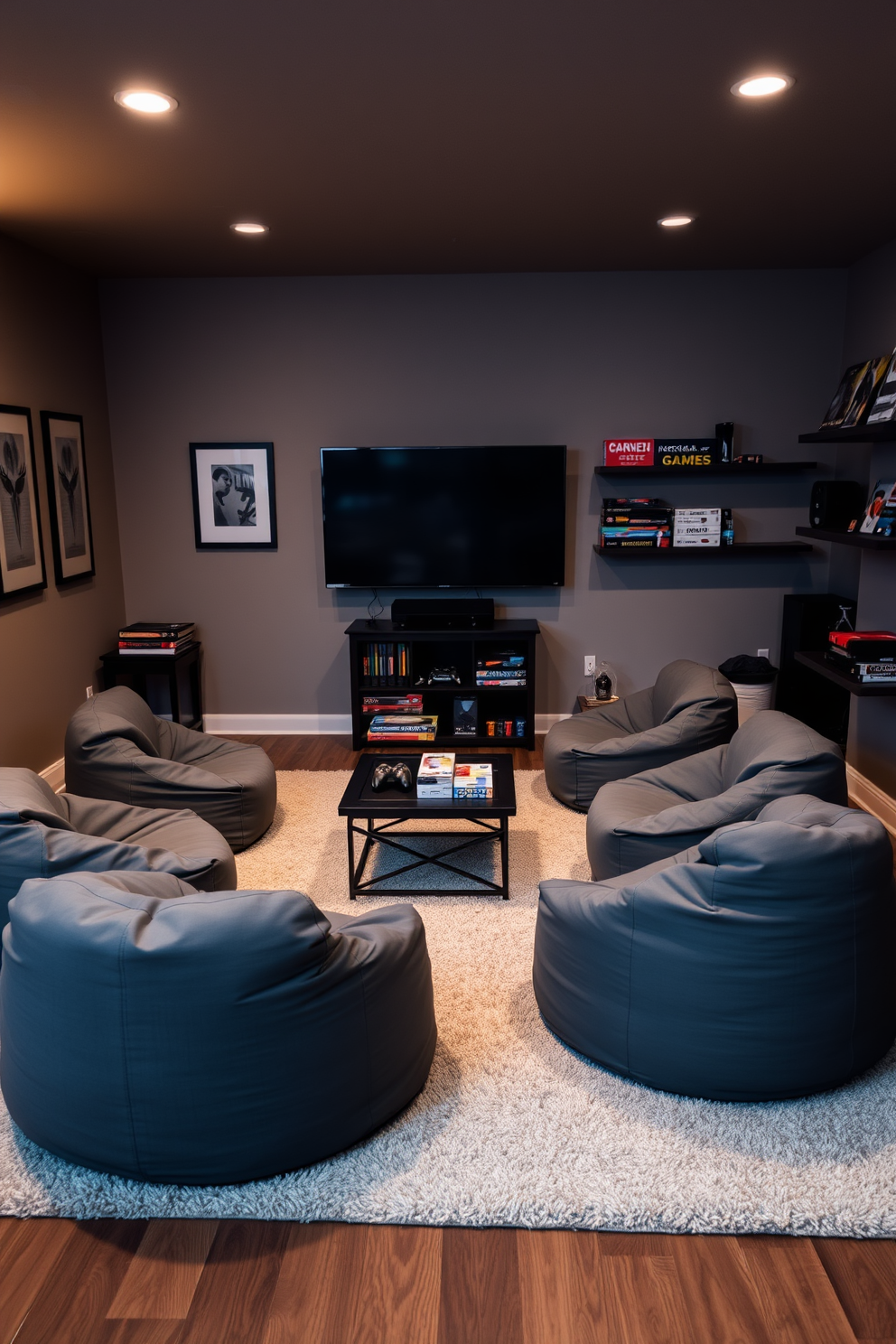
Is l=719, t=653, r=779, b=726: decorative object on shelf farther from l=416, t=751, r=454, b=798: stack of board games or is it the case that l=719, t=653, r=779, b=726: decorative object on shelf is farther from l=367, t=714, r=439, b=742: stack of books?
l=416, t=751, r=454, b=798: stack of board games

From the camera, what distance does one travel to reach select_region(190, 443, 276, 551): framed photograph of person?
5.73m

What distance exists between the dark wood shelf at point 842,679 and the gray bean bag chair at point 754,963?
1638 millimetres

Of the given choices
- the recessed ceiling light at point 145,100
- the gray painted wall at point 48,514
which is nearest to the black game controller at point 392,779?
the gray painted wall at point 48,514

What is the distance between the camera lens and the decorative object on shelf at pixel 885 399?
163 inches

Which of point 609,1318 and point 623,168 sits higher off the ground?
point 623,168

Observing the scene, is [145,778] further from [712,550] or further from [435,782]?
[712,550]

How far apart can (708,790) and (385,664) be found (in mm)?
2419

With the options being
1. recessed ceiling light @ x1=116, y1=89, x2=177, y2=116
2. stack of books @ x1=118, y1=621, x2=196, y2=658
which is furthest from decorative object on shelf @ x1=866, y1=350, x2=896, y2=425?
stack of books @ x1=118, y1=621, x2=196, y2=658

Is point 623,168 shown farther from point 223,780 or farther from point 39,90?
point 223,780

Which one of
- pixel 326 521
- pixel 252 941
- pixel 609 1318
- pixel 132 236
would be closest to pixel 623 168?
pixel 132 236

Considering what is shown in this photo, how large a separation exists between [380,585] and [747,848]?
375 cm

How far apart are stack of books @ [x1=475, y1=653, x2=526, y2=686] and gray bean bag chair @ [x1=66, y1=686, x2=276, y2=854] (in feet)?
5.84

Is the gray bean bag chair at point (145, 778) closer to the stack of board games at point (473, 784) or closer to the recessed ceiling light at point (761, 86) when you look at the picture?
A: the stack of board games at point (473, 784)

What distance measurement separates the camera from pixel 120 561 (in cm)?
590
